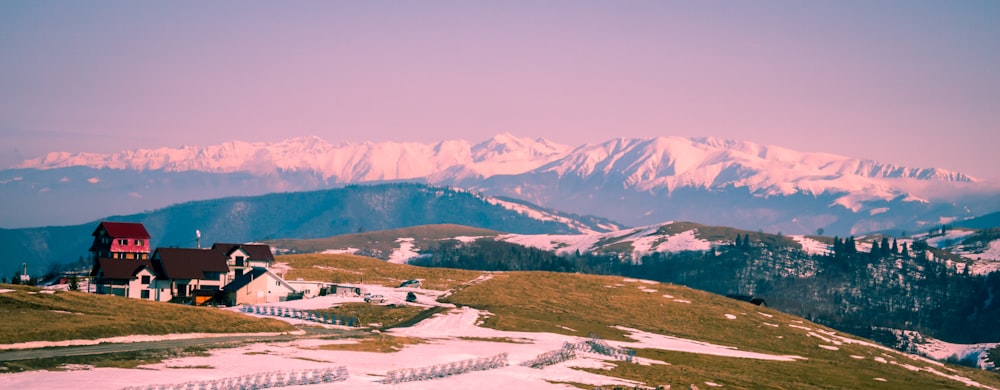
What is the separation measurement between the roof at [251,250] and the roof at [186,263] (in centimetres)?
412

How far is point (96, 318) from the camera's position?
107500 millimetres

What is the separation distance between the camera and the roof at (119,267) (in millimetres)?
151925

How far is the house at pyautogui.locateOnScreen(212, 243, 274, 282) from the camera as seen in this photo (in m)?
170

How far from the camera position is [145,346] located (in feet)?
316

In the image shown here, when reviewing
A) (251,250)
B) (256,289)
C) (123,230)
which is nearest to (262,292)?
(256,289)

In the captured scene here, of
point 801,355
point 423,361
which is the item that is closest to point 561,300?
point 801,355

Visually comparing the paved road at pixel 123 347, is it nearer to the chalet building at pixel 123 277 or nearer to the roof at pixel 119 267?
the chalet building at pixel 123 277

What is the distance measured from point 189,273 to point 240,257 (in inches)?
545

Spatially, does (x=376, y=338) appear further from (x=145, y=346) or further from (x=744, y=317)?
(x=744, y=317)

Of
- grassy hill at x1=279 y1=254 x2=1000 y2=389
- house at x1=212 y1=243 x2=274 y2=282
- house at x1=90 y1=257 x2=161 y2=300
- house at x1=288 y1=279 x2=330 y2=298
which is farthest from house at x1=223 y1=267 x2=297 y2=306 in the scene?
grassy hill at x1=279 y1=254 x2=1000 y2=389

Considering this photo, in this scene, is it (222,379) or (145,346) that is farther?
(145,346)

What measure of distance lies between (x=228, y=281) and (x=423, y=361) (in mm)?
76100

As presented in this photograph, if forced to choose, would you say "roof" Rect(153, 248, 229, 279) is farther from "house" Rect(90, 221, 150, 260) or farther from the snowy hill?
the snowy hill

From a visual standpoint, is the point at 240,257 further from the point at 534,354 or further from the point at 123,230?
the point at 534,354
